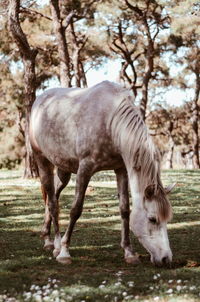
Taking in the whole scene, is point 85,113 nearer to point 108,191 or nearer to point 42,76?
point 108,191

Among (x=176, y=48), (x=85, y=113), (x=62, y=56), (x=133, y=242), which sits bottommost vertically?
(x=133, y=242)

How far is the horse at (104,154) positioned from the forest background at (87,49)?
11739 millimetres

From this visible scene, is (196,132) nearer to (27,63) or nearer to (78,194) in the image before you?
(27,63)

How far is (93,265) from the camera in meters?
6.71

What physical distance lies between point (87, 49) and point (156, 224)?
3203 centimetres

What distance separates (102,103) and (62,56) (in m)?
15.9


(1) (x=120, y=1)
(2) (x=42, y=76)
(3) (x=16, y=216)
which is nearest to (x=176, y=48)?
(1) (x=120, y=1)

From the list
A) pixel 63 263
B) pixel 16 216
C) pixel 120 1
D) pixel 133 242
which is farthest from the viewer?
pixel 120 1

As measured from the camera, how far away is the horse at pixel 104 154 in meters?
6.09

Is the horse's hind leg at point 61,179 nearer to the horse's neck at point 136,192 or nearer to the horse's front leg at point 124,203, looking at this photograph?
the horse's front leg at point 124,203

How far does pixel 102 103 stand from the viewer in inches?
276

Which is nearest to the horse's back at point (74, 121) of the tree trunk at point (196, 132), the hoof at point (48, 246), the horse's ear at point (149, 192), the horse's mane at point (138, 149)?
the horse's mane at point (138, 149)

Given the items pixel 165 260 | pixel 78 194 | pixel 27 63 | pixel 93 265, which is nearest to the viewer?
pixel 165 260

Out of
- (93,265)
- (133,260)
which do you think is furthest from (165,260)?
(93,265)
